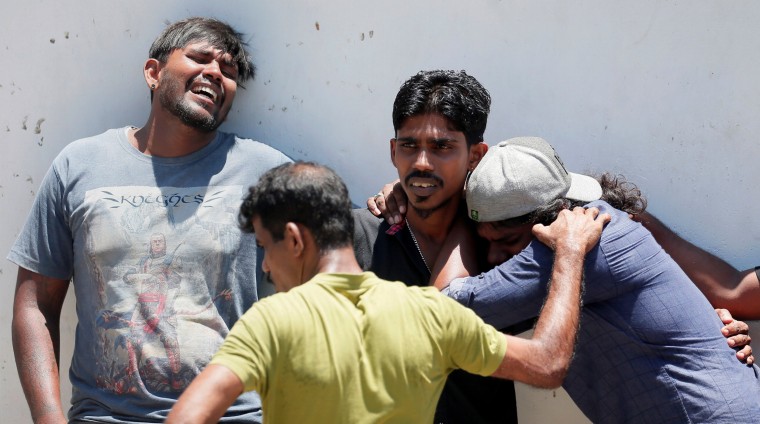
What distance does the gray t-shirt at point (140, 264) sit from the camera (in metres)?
3.45

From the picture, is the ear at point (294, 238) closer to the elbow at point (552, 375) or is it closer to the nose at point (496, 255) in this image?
the elbow at point (552, 375)

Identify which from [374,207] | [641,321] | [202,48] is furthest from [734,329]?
[202,48]

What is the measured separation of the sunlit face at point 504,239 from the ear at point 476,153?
250 mm

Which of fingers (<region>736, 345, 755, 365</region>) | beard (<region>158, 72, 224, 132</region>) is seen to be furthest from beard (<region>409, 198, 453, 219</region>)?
fingers (<region>736, 345, 755, 365</region>)

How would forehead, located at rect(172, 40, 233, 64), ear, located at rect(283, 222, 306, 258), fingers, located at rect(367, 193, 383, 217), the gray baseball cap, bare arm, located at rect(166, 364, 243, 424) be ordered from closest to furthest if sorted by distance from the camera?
bare arm, located at rect(166, 364, 243, 424)
ear, located at rect(283, 222, 306, 258)
the gray baseball cap
fingers, located at rect(367, 193, 383, 217)
forehead, located at rect(172, 40, 233, 64)

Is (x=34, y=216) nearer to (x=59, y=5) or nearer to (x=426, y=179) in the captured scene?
(x=59, y=5)

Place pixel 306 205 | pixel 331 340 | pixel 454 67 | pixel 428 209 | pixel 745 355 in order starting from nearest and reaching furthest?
pixel 331 340 → pixel 306 205 → pixel 745 355 → pixel 428 209 → pixel 454 67

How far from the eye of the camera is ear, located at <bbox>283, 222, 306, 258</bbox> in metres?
2.39

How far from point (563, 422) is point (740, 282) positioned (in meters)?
0.89

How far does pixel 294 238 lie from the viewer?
94.3 inches

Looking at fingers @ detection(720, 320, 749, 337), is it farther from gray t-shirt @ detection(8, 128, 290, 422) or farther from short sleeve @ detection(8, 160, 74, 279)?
short sleeve @ detection(8, 160, 74, 279)

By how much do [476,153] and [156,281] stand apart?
1238 millimetres

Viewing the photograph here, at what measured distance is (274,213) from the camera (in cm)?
241

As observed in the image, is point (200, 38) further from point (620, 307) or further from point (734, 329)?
point (734, 329)
